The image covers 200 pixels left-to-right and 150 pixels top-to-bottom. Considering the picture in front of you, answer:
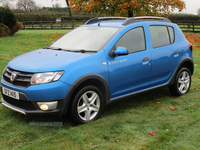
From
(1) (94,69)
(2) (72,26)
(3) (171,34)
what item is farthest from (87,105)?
(2) (72,26)

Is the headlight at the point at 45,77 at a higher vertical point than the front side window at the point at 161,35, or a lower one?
lower

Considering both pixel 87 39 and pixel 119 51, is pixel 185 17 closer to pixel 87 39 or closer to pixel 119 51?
pixel 87 39

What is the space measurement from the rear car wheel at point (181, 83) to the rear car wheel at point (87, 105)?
2.22 m

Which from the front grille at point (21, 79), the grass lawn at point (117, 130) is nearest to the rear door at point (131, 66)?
the grass lawn at point (117, 130)

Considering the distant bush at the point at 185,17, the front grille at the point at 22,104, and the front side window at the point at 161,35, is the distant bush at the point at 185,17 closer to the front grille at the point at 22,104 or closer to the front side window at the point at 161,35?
the front side window at the point at 161,35

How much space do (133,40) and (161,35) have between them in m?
0.92

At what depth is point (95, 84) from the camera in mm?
4105

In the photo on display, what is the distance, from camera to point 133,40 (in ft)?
15.2

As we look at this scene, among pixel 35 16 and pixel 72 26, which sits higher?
pixel 35 16

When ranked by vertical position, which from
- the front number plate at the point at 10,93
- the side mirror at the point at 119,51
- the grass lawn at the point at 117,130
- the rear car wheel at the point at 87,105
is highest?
the side mirror at the point at 119,51

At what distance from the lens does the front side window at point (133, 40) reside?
448 cm

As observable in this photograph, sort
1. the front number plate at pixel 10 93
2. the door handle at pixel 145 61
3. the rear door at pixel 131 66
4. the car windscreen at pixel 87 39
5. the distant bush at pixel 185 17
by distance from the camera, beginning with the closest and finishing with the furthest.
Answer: the front number plate at pixel 10 93 < the rear door at pixel 131 66 < the car windscreen at pixel 87 39 < the door handle at pixel 145 61 < the distant bush at pixel 185 17

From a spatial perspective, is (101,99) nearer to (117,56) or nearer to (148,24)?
(117,56)

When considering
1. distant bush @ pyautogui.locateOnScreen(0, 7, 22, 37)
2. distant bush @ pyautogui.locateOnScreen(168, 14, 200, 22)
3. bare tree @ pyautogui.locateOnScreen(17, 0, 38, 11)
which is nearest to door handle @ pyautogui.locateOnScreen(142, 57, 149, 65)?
distant bush @ pyautogui.locateOnScreen(0, 7, 22, 37)
